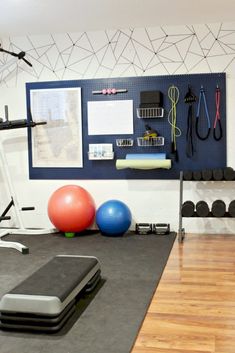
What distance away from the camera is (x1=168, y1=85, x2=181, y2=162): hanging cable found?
16.2ft

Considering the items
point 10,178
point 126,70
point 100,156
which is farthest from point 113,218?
point 126,70

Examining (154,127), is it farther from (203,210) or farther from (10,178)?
(10,178)

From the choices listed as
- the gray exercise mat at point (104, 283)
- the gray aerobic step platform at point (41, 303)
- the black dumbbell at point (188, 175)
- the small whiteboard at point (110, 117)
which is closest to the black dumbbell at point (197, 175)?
the black dumbbell at point (188, 175)

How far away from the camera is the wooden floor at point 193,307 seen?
7.54 feet

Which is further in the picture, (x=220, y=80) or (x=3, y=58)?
(x=3, y=58)

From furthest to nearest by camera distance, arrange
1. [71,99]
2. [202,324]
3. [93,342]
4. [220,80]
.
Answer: [71,99] < [220,80] < [202,324] < [93,342]

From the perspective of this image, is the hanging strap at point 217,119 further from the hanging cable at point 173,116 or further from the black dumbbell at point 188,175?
the black dumbbell at point 188,175

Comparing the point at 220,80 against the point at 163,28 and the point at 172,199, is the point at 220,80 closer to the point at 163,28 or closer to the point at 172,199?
the point at 163,28

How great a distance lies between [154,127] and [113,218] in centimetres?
120

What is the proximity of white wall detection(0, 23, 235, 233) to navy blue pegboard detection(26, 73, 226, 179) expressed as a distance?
0.26 feet

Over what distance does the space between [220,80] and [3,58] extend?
275 cm

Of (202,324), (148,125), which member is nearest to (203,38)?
(148,125)

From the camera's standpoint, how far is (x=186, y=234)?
4961mm

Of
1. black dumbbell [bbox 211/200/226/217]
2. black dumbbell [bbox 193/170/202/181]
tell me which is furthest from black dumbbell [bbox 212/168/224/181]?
black dumbbell [bbox 211/200/226/217]
